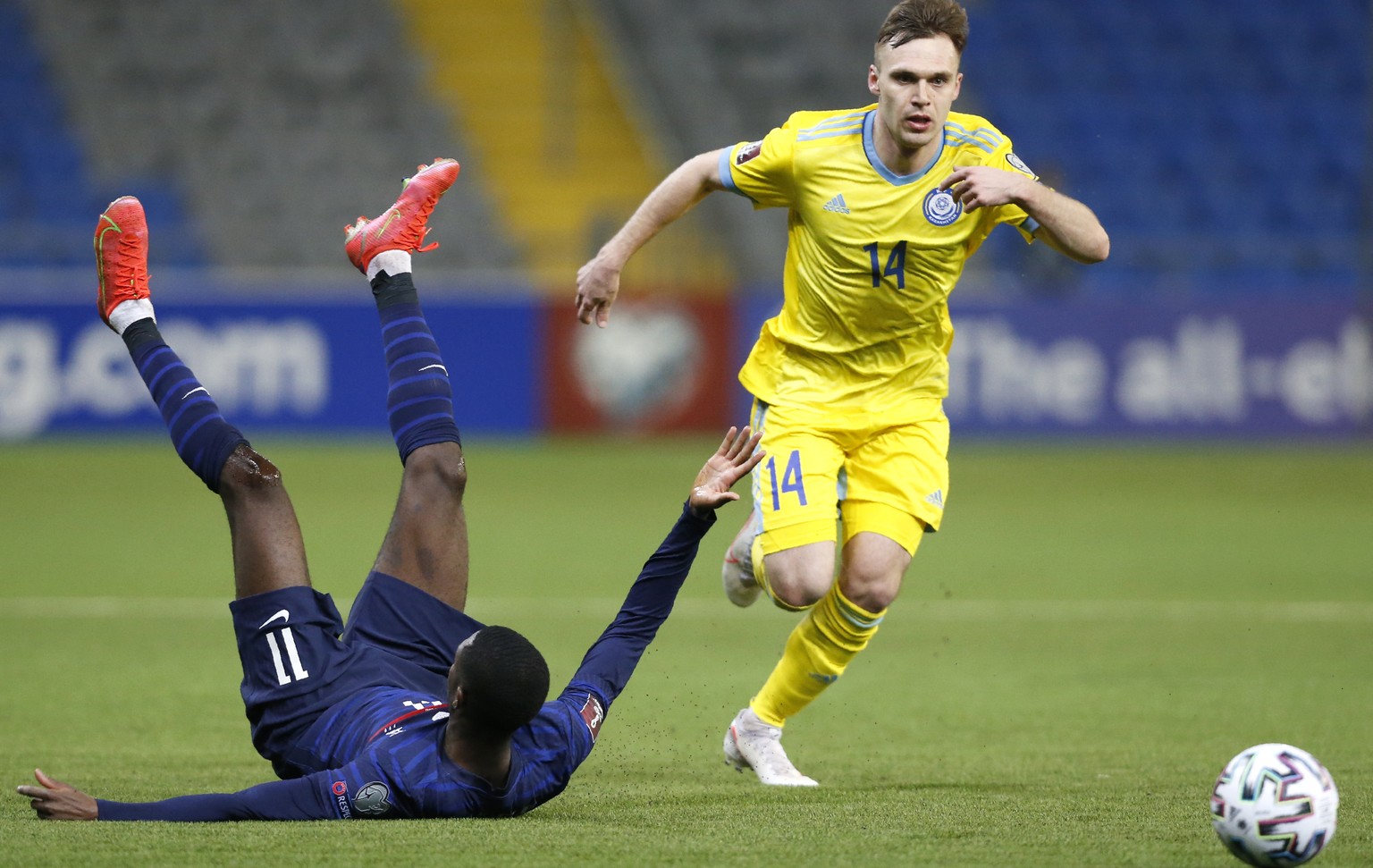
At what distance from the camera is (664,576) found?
4863 millimetres

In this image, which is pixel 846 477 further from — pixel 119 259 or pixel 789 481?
pixel 119 259

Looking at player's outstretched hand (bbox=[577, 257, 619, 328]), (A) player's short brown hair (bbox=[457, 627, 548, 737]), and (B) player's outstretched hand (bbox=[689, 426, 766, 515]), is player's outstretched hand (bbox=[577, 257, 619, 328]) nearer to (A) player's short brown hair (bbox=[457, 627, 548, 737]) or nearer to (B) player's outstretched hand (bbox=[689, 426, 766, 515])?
(B) player's outstretched hand (bbox=[689, 426, 766, 515])

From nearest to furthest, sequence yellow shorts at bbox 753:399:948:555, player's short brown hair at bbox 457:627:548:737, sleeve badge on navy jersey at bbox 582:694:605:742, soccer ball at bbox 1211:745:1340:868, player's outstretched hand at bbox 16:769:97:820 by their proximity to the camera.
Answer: soccer ball at bbox 1211:745:1340:868 → player's short brown hair at bbox 457:627:548:737 → player's outstretched hand at bbox 16:769:97:820 → sleeve badge on navy jersey at bbox 582:694:605:742 → yellow shorts at bbox 753:399:948:555

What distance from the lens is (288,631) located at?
4.88 meters

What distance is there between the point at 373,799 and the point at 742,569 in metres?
2.19

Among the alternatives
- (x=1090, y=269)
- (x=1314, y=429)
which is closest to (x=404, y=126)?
(x=1090, y=269)

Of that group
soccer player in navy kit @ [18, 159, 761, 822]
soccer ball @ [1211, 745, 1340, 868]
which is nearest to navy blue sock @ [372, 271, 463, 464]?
soccer player in navy kit @ [18, 159, 761, 822]

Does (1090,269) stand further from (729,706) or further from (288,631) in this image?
(288,631)

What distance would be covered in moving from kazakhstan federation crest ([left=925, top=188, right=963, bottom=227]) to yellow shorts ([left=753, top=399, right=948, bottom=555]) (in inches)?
25.6

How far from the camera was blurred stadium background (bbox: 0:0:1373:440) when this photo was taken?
18016 millimetres

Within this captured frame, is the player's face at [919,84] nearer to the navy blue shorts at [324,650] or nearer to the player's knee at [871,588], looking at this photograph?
the player's knee at [871,588]

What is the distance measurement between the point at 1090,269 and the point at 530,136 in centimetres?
721

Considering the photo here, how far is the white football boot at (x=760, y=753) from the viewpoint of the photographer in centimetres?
554

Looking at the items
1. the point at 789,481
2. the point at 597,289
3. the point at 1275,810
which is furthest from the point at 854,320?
the point at 1275,810
